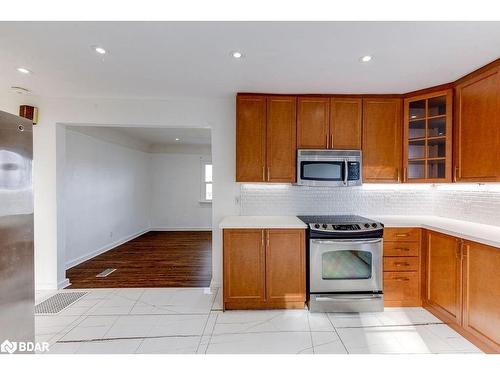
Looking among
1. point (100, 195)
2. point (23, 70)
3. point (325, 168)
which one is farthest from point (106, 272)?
point (325, 168)

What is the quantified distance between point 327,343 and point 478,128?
2.33m

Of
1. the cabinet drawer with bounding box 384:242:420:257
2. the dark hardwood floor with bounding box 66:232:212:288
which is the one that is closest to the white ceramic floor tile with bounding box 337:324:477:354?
the cabinet drawer with bounding box 384:242:420:257

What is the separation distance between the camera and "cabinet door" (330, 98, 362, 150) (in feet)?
9.07

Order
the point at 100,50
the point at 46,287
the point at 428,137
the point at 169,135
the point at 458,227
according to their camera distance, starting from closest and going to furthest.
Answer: the point at 100,50 < the point at 458,227 < the point at 428,137 < the point at 46,287 < the point at 169,135

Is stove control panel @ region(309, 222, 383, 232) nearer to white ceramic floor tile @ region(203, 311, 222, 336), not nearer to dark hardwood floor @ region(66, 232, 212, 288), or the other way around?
white ceramic floor tile @ region(203, 311, 222, 336)

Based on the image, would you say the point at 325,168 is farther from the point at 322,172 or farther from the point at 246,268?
the point at 246,268

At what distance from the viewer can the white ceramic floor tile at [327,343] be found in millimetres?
1877

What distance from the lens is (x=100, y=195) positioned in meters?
4.61

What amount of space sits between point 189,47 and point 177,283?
9.06 ft

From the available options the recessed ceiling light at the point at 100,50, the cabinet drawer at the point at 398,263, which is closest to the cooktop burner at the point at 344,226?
the cabinet drawer at the point at 398,263

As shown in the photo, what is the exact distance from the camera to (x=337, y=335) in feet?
6.84

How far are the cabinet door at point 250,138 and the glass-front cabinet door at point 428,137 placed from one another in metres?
1.64

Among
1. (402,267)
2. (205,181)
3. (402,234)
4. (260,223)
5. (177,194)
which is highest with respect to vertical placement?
(205,181)

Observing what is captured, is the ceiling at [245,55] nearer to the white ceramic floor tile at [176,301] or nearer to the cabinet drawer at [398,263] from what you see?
the cabinet drawer at [398,263]
